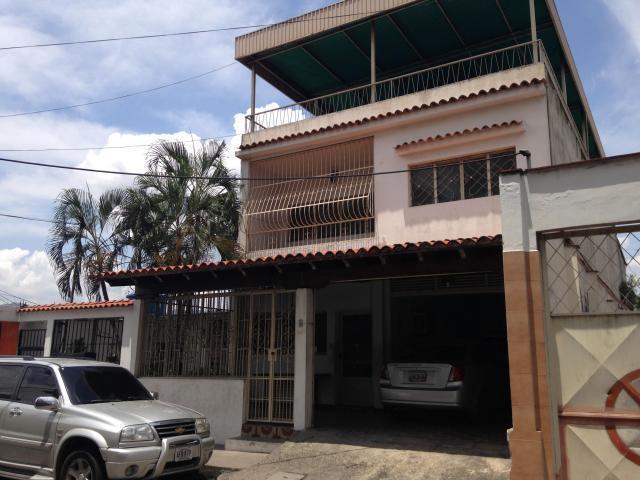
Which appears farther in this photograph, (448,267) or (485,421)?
(485,421)

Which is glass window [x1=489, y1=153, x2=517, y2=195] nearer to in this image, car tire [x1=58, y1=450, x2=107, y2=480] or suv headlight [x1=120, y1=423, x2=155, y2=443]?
suv headlight [x1=120, y1=423, x2=155, y2=443]

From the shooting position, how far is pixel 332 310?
41.9ft

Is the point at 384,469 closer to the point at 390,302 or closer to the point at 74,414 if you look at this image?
the point at 74,414

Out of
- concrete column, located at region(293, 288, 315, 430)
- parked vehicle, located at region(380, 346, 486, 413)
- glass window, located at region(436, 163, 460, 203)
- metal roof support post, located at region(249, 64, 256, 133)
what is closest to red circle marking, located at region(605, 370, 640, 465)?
parked vehicle, located at region(380, 346, 486, 413)

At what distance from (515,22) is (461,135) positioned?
3.85 meters

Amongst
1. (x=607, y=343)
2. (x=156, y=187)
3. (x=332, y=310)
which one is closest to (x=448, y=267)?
(x=607, y=343)

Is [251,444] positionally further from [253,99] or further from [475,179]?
[253,99]

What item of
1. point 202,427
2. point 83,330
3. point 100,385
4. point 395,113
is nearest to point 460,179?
point 395,113

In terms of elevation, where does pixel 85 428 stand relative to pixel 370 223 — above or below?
below

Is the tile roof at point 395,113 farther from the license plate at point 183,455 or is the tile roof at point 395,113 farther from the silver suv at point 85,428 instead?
the license plate at point 183,455

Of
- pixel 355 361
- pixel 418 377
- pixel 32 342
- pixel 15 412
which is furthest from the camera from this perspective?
pixel 32 342

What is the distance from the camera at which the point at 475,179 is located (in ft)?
35.3

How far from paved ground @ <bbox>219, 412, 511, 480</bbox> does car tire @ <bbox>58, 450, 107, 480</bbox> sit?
5.90ft

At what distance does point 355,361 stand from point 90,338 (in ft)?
19.7
